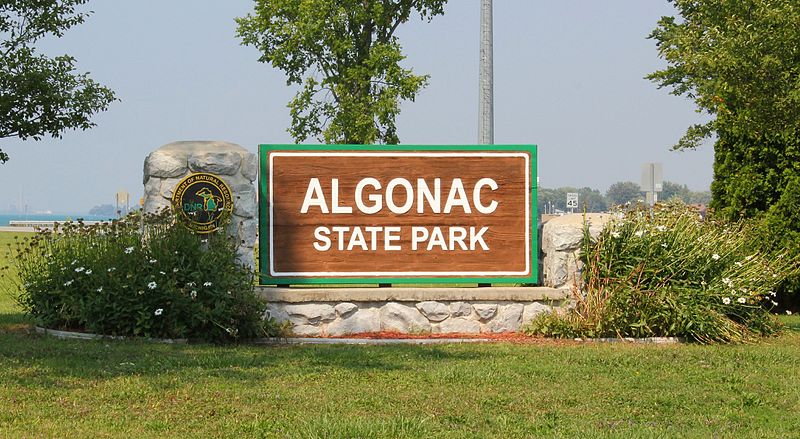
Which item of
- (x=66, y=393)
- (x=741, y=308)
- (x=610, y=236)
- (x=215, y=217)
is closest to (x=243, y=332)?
(x=215, y=217)

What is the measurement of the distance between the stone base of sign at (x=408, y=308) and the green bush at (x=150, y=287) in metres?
0.61

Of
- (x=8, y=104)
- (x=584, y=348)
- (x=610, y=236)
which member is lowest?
(x=584, y=348)

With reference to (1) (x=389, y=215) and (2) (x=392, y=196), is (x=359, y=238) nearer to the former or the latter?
(1) (x=389, y=215)

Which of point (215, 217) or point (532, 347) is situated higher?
point (215, 217)

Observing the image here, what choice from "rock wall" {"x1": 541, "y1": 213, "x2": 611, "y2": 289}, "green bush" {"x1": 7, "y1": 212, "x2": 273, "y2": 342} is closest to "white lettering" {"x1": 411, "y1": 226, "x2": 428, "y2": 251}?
"rock wall" {"x1": 541, "y1": 213, "x2": 611, "y2": 289}

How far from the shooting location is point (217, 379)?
8.46m

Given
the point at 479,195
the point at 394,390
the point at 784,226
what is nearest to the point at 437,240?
the point at 479,195

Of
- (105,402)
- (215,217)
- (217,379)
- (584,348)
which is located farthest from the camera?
(215,217)

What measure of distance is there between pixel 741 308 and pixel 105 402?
7.97 metres

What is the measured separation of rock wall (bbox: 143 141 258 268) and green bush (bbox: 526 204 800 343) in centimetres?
354

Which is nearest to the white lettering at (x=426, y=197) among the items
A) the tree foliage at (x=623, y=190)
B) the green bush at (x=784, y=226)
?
the green bush at (x=784, y=226)

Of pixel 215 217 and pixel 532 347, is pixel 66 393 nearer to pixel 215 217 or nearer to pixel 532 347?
pixel 215 217

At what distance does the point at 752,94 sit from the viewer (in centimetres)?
1355

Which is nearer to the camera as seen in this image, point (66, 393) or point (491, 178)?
point (66, 393)
